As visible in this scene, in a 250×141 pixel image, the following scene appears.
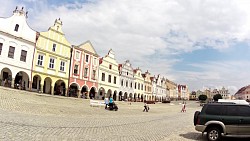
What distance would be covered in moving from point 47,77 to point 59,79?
244cm

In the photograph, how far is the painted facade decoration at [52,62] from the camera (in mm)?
39406

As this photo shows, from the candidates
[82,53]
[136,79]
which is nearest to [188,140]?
[82,53]

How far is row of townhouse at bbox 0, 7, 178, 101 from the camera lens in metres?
35.0

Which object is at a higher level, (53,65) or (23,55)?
(23,55)

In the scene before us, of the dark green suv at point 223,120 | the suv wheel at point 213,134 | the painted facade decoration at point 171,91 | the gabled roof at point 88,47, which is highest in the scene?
the gabled roof at point 88,47

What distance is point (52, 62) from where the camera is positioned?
137ft

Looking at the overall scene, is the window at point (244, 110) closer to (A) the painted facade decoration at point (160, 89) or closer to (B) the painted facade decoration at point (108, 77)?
(B) the painted facade decoration at point (108, 77)

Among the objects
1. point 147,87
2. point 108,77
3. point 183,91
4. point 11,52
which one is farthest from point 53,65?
point 183,91

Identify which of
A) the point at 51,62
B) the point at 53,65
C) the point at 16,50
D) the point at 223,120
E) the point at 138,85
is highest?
the point at 16,50

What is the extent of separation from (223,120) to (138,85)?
193 ft

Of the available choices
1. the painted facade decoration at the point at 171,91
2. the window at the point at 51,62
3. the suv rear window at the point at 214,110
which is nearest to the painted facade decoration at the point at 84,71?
the window at the point at 51,62

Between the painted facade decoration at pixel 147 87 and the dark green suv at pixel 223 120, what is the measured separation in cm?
6268

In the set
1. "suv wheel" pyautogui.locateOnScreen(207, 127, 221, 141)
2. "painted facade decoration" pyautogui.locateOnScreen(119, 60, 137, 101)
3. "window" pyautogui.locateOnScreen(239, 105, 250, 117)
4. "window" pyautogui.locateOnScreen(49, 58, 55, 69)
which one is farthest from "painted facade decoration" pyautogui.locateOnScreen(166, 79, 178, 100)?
"suv wheel" pyautogui.locateOnScreen(207, 127, 221, 141)

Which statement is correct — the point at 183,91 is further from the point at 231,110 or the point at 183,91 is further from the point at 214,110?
the point at 231,110
